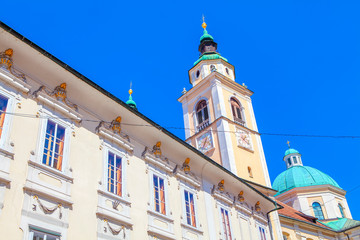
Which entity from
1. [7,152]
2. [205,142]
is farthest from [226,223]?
[205,142]

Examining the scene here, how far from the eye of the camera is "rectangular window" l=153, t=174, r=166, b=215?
14.3 meters

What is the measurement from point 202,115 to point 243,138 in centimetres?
455

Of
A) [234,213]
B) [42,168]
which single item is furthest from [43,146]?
[234,213]

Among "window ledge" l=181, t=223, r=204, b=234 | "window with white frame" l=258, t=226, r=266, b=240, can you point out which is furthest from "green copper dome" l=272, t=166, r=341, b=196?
"window ledge" l=181, t=223, r=204, b=234

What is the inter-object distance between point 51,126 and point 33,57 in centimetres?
212

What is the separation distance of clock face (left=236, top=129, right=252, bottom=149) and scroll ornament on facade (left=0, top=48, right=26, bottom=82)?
820 inches

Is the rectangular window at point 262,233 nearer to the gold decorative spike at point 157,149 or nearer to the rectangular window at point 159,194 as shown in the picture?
the rectangular window at point 159,194

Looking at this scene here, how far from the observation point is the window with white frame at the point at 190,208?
1555cm

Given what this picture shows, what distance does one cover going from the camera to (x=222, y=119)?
30.6m

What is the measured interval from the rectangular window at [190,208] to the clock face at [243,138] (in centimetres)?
1410

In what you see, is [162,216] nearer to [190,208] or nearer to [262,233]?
[190,208]

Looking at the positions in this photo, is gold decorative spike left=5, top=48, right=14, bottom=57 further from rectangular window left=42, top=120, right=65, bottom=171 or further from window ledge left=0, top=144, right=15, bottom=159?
window ledge left=0, top=144, right=15, bottom=159

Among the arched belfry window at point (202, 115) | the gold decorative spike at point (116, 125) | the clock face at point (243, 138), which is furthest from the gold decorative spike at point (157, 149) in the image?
the arched belfry window at point (202, 115)

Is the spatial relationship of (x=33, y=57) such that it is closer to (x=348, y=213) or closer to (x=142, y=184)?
(x=142, y=184)
